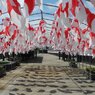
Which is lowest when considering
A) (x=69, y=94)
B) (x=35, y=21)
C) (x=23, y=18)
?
(x=69, y=94)

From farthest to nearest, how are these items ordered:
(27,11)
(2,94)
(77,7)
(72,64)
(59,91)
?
(72,64) < (59,91) < (2,94) < (77,7) < (27,11)

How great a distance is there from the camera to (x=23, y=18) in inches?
230

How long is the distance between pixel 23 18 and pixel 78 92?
888 cm

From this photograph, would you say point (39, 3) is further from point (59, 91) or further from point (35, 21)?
point (35, 21)

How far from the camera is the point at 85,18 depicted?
21.2ft

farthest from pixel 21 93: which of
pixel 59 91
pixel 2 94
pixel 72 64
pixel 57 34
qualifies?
pixel 72 64

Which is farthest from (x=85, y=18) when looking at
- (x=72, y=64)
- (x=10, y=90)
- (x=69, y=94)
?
(x=72, y=64)

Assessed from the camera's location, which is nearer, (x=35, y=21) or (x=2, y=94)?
(x=2, y=94)

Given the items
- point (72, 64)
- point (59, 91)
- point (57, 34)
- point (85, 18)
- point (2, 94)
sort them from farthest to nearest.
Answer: point (72, 64) → point (57, 34) → point (59, 91) → point (2, 94) → point (85, 18)

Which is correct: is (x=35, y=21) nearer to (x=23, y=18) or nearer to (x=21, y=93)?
(x=21, y=93)

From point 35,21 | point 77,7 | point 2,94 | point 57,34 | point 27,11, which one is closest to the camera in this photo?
point 27,11

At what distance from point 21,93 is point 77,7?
7.71 meters

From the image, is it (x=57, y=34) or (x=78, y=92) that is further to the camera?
(x=57, y=34)

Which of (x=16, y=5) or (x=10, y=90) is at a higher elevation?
(x=16, y=5)
